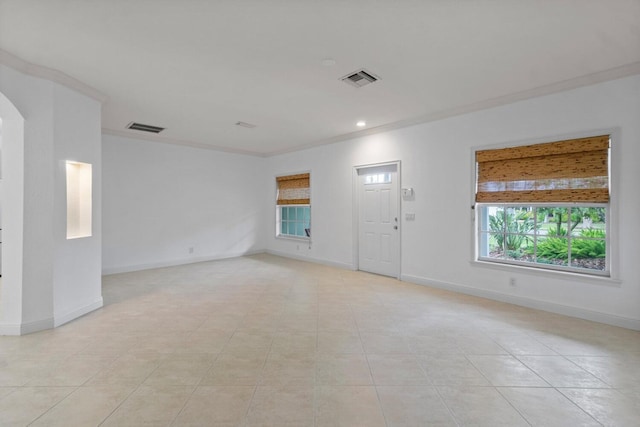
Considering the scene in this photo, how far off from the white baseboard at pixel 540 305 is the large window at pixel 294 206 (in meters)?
3.20

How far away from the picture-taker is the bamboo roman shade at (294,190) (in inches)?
277

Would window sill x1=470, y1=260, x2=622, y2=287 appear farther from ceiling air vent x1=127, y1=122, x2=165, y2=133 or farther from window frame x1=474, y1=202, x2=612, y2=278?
ceiling air vent x1=127, y1=122, x2=165, y2=133

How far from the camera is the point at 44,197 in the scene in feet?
10.4

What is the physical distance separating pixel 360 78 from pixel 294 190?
14.0ft

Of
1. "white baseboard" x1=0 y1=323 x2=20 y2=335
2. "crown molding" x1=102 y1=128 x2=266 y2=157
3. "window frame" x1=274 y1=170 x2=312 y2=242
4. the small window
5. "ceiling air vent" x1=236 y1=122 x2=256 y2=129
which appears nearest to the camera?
"white baseboard" x1=0 y1=323 x2=20 y2=335

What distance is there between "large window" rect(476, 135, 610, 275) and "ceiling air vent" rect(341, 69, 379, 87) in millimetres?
2012

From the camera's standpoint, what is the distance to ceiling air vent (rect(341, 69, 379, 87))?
10.6ft

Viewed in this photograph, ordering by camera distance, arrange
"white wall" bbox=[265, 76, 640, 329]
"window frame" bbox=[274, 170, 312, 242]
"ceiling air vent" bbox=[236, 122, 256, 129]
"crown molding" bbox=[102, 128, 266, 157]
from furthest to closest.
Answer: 1. "window frame" bbox=[274, 170, 312, 242]
2. "crown molding" bbox=[102, 128, 266, 157]
3. "ceiling air vent" bbox=[236, 122, 256, 129]
4. "white wall" bbox=[265, 76, 640, 329]

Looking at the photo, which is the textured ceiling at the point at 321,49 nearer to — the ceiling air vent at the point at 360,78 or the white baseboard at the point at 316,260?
the ceiling air vent at the point at 360,78

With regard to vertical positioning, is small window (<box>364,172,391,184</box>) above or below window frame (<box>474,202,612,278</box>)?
above

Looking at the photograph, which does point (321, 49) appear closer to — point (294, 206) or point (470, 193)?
point (470, 193)

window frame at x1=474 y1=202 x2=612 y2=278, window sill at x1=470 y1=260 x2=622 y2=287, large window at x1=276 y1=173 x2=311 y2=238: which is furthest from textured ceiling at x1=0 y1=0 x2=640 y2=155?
large window at x1=276 y1=173 x2=311 y2=238

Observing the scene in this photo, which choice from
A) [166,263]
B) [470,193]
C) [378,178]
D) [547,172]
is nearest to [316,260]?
[378,178]

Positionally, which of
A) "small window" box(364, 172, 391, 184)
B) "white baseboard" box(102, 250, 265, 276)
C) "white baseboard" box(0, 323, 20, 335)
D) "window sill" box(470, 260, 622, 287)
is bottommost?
"white baseboard" box(0, 323, 20, 335)
